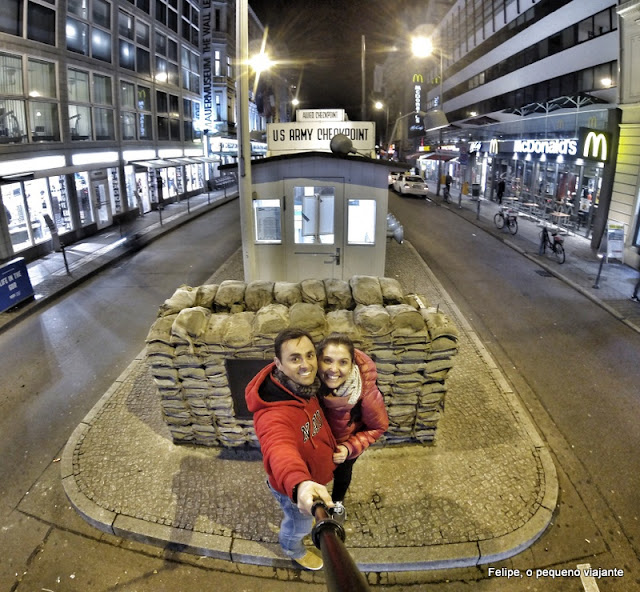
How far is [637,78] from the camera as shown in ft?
44.9

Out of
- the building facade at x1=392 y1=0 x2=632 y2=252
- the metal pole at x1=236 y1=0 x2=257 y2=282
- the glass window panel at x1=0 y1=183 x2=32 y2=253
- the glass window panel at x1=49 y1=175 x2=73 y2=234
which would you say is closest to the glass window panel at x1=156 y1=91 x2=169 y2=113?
the glass window panel at x1=49 y1=175 x2=73 y2=234

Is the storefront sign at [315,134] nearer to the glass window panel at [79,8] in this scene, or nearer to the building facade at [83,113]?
the building facade at [83,113]

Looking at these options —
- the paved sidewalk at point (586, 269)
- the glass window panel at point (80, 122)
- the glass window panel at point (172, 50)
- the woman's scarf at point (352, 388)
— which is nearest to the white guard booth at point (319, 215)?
the paved sidewalk at point (586, 269)

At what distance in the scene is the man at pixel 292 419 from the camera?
9.31 ft

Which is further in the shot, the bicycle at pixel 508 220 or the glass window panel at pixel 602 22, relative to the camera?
the bicycle at pixel 508 220

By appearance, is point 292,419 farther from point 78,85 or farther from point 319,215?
point 78,85

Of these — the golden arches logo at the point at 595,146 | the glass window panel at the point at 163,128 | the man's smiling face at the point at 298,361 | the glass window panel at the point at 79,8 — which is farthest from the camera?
the glass window panel at the point at 163,128

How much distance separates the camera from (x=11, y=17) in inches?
567

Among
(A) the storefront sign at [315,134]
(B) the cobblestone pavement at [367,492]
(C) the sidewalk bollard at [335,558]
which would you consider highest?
(A) the storefront sign at [315,134]

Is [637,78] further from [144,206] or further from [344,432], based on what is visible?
[144,206]

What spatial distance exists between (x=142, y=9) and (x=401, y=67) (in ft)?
201

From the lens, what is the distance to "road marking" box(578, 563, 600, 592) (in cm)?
405

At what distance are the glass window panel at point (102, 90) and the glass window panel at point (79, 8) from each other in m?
2.34

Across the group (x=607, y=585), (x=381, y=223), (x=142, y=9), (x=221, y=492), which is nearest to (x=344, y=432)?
(x=221, y=492)
